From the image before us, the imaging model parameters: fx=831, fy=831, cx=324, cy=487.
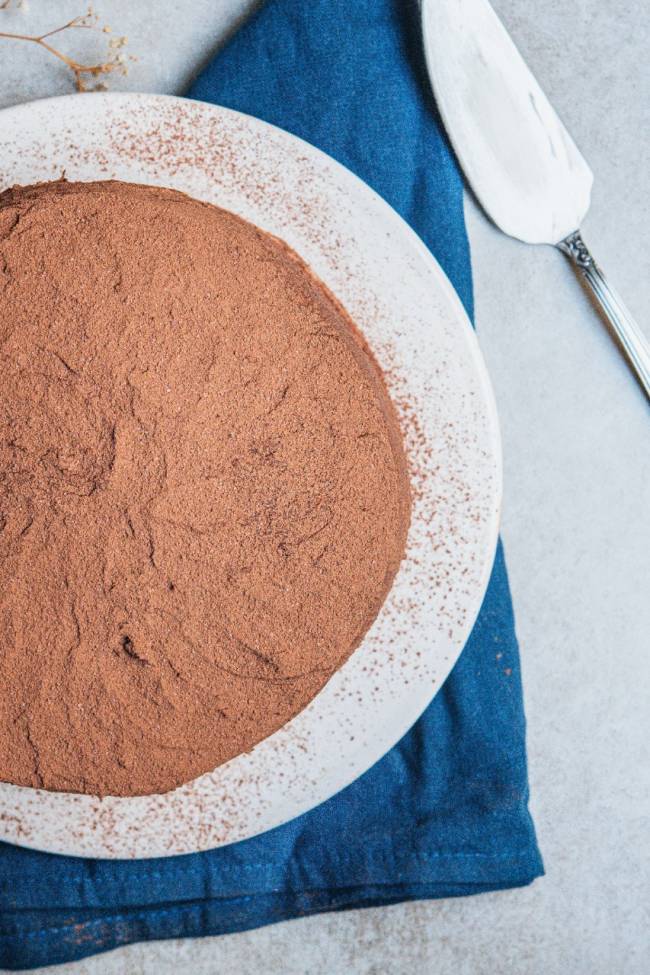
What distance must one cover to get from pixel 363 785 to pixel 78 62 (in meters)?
1.42

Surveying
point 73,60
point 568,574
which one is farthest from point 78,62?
point 568,574

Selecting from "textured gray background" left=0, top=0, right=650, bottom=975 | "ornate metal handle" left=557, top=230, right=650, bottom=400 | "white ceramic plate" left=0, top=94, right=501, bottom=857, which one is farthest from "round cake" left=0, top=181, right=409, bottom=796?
"ornate metal handle" left=557, top=230, right=650, bottom=400

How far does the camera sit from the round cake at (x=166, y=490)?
3.76 ft

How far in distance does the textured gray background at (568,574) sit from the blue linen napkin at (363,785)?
11 cm

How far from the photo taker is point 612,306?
5.15ft

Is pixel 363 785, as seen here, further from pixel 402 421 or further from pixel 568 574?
pixel 402 421

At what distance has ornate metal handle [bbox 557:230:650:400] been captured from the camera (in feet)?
5.13

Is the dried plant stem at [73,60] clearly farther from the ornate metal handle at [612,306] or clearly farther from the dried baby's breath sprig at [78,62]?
the ornate metal handle at [612,306]

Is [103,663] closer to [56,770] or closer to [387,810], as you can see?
[56,770]

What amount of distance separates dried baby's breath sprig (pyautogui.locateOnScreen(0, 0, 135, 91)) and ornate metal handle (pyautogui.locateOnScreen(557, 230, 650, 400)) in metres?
0.87

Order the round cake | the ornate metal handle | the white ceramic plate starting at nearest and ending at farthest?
1. the round cake
2. the white ceramic plate
3. the ornate metal handle

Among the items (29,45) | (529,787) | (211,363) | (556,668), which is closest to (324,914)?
(529,787)

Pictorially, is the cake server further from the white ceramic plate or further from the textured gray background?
the white ceramic plate

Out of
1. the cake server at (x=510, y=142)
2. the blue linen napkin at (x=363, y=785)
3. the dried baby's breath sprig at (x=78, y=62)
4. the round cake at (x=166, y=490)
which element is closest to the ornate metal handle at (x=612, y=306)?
the cake server at (x=510, y=142)
